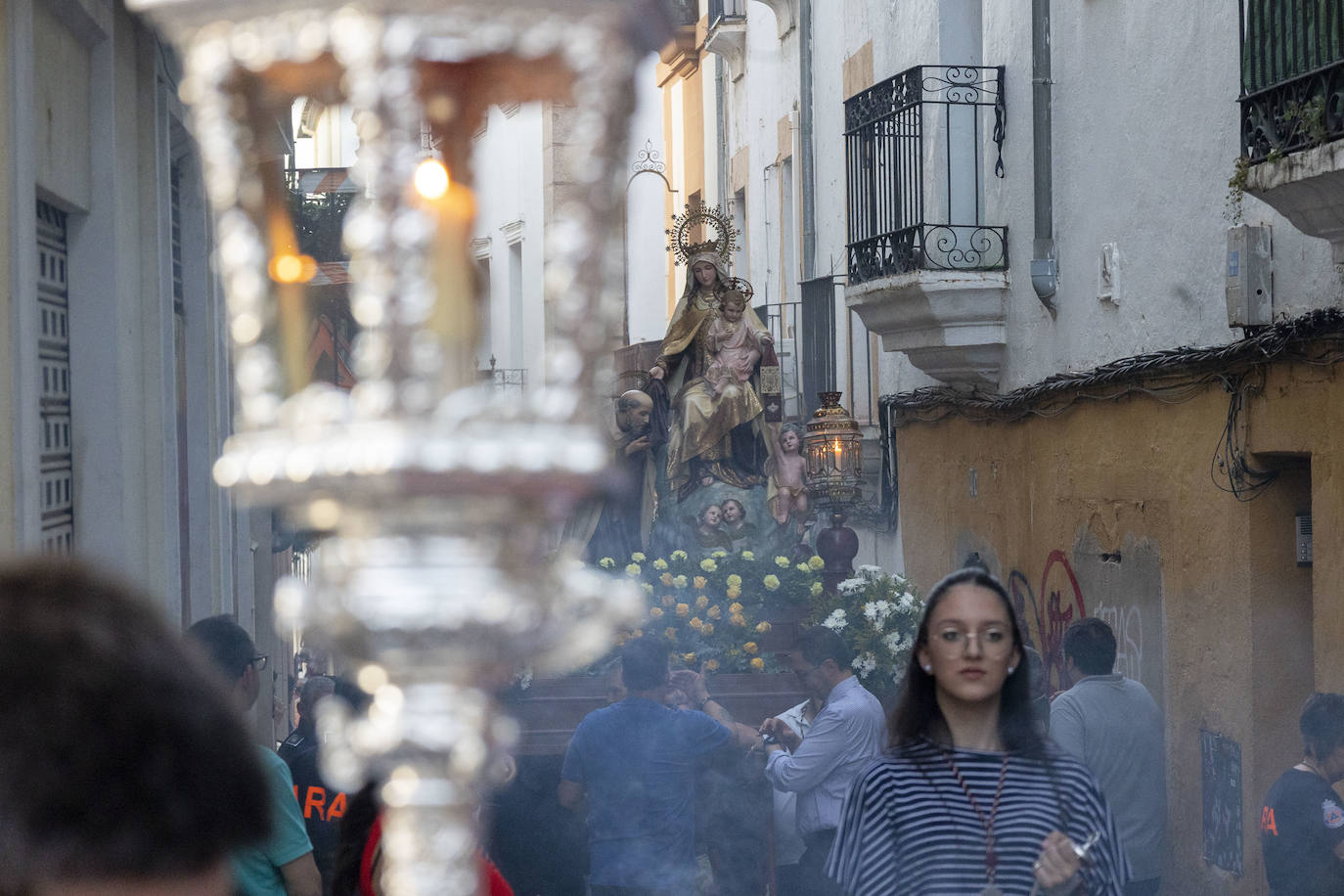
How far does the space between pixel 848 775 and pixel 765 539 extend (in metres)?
6.56

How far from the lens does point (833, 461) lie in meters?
13.4

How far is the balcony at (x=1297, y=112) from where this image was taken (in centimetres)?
688

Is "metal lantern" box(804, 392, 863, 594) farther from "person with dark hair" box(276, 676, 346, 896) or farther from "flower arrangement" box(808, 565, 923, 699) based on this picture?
"person with dark hair" box(276, 676, 346, 896)

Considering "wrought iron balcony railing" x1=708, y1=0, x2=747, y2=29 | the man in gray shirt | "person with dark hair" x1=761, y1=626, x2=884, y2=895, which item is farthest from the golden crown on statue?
"wrought iron balcony railing" x1=708, y1=0, x2=747, y2=29

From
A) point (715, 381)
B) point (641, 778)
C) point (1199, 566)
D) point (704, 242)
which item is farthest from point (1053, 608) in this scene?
point (641, 778)

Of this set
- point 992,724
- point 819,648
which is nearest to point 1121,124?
point 819,648

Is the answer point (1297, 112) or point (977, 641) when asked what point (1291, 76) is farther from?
point (977, 641)

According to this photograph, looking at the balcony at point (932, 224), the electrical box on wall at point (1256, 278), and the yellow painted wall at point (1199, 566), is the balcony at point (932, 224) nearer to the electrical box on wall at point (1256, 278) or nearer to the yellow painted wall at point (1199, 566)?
the yellow painted wall at point (1199, 566)

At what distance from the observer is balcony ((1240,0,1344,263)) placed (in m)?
6.88

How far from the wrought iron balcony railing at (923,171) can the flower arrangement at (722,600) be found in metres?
3.55

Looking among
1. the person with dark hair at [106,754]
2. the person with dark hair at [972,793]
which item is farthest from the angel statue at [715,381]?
the person with dark hair at [106,754]

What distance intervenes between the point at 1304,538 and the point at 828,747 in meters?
3.84

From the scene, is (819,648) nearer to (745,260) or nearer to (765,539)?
(765,539)

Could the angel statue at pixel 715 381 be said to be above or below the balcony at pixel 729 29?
below
